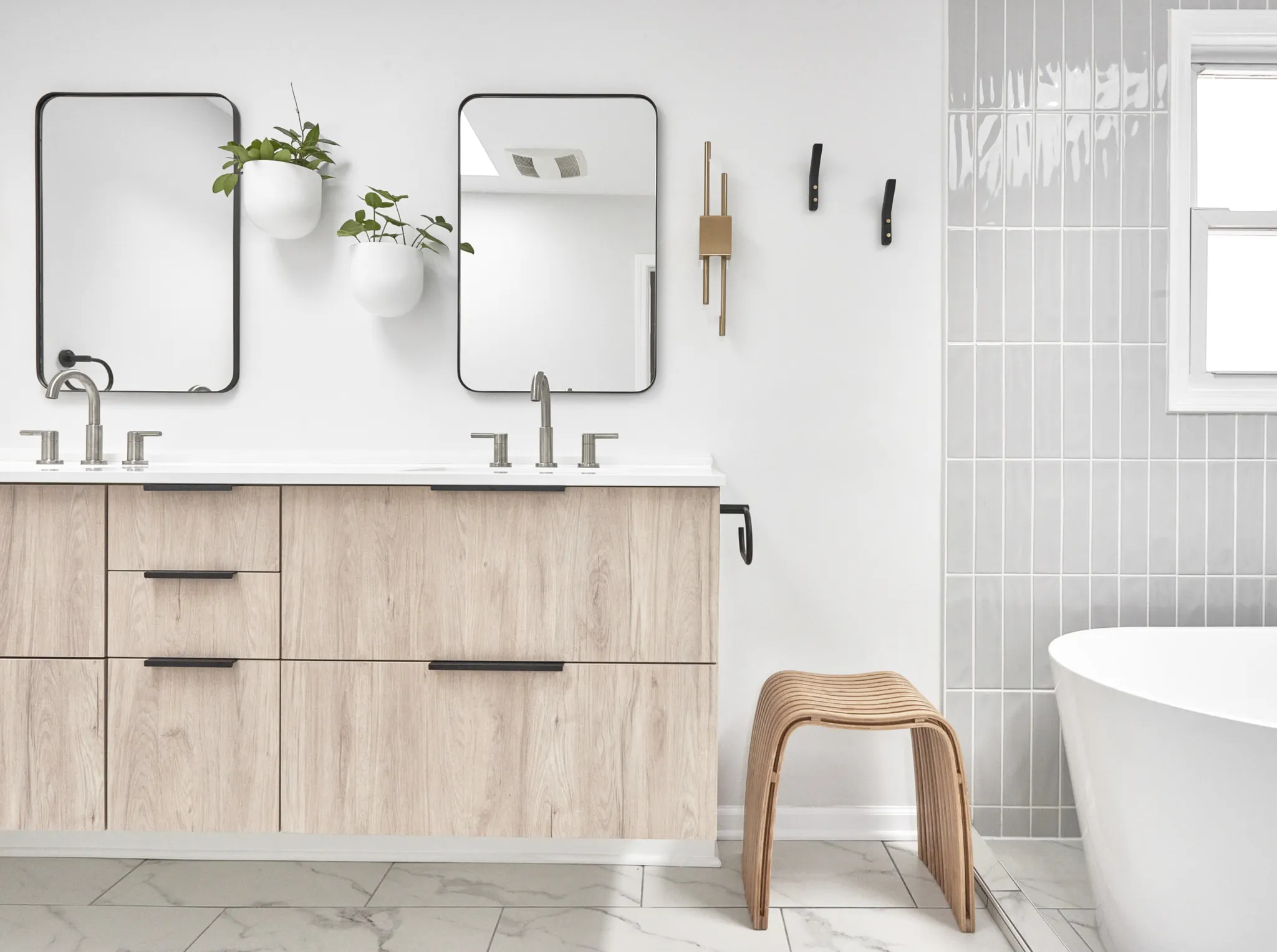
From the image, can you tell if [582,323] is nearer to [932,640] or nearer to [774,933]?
[932,640]

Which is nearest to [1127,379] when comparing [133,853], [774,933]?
[774,933]

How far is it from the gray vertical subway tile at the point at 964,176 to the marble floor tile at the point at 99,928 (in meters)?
2.29

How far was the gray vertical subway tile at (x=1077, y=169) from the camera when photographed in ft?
6.13

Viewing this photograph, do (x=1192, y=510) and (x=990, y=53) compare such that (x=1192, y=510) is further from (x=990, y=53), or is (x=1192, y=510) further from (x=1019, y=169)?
(x=990, y=53)

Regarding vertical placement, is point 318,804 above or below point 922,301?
below

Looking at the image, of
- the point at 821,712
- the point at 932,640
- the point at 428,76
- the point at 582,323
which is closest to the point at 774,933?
the point at 821,712

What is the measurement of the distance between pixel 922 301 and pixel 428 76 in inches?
52.8

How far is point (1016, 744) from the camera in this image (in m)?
1.89

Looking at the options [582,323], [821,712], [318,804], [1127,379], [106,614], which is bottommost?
[318,804]

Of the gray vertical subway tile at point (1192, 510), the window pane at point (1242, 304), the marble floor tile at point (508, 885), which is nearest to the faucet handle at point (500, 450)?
the marble floor tile at point (508, 885)

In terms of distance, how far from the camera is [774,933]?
151 cm

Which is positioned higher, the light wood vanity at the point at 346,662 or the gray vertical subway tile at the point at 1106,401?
the gray vertical subway tile at the point at 1106,401

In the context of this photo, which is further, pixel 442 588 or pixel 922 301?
pixel 922 301

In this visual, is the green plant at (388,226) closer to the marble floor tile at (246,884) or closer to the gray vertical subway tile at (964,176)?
the gray vertical subway tile at (964,176)
